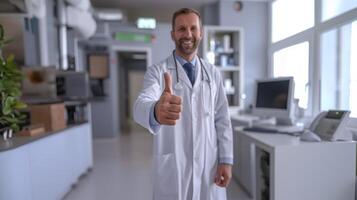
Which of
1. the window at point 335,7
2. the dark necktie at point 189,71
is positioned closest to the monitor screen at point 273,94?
the window at point 335,7

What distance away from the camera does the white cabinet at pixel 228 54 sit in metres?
4.73

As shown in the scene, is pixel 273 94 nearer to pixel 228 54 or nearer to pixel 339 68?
pixel 339 68

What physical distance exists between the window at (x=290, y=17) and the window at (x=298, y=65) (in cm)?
25

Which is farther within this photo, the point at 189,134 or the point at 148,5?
the point at 148,5

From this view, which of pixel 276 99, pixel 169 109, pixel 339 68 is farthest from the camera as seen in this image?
pixel 339 68

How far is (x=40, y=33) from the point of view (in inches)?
123

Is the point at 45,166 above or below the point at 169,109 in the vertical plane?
below

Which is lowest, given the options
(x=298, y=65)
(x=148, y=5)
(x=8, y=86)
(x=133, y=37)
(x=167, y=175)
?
(x=167, y=175)

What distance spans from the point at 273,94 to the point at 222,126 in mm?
1379

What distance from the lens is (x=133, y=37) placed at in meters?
5.59

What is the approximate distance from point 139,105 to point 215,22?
4.90 metres

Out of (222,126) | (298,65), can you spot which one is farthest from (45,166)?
(298,65)

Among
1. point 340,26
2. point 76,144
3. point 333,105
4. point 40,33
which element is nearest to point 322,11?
point 340,26

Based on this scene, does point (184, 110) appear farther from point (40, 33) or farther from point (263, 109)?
point (40, 33)
